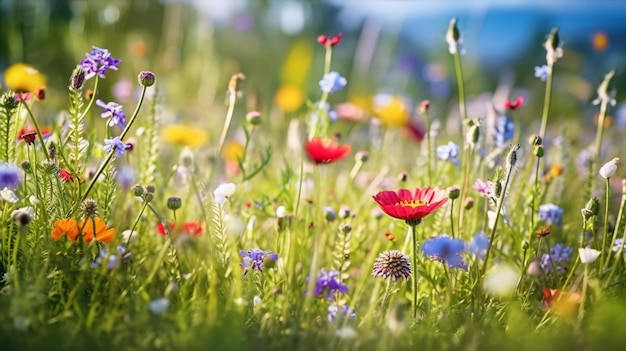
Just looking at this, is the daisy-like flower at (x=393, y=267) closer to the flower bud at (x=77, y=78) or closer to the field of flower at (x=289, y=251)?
the field of flower at (x=289, y=251)

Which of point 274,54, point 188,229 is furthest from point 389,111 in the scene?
point 274,54

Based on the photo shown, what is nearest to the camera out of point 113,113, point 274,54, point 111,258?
point 111,258

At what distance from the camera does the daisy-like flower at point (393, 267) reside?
1.31 meters

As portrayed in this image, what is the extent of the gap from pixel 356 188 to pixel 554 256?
88cm

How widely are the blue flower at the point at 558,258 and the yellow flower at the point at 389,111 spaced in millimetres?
881

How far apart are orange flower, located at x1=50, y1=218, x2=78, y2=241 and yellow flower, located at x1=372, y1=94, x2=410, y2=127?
1.30 meters

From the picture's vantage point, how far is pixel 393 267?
131 centimetres

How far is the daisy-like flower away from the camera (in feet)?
4.28

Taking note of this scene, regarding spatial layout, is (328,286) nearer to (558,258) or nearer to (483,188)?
(483,188)

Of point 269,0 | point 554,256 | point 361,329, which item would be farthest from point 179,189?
point 269,0

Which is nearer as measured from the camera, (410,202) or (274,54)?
(410,202)

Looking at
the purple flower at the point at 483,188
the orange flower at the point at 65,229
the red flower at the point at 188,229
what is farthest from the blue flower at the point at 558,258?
the orange flower at the point at 65,229

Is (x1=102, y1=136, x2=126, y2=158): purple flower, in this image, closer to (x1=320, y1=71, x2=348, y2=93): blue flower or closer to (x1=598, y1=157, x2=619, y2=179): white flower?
(x1=320, y1=71, x2=348, y2=93): blue flower

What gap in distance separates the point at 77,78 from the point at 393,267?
691 mm
